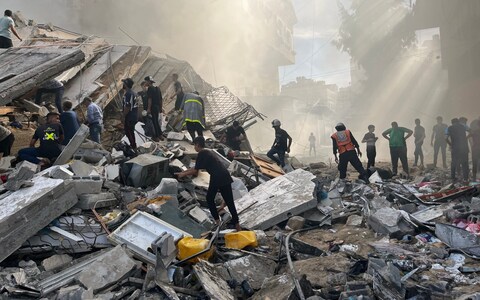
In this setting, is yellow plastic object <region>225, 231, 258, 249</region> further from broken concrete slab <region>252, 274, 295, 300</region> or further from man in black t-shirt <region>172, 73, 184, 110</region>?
man in black t-shirt <region>172, 73, 184, 110</region>

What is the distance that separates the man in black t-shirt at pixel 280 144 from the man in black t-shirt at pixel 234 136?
3.53 ft

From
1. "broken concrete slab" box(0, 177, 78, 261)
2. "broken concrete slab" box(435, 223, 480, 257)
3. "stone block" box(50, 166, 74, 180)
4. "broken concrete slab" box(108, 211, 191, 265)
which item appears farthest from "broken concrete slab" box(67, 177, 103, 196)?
"broken concrete slab" box(435, 223, 480, 257)

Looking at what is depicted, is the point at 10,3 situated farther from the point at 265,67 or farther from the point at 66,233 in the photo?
the point at 265,67

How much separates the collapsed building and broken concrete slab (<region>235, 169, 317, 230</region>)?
2 cm

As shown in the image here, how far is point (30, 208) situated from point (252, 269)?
2.51 metres

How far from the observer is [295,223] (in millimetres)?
6066

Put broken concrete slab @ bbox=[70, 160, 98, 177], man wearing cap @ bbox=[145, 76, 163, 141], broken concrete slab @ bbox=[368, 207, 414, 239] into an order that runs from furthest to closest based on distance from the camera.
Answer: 1. man wearing cap @ bbox=[145, 76, 163, 141]
2. broken concrete slab @ bbox=[70, 160, 98, 177]
3. broken concrete slab @ bbox=[368, 207, 414, 239]

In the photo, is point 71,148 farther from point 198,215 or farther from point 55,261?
point 55,261

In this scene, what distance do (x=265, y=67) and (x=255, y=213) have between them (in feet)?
118

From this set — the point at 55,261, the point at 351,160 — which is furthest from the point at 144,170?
the point at 351,160

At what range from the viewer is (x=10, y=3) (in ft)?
71.4

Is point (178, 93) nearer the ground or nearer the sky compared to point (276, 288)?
nearer the sky

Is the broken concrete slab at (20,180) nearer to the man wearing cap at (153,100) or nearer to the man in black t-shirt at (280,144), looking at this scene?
the man wearing cap at (153,100)

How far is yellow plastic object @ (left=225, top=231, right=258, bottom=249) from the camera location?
4.98 m
